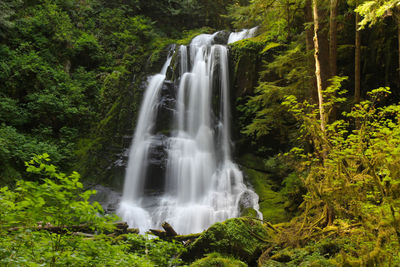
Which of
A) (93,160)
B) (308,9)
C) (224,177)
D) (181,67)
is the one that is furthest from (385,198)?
(181,67)

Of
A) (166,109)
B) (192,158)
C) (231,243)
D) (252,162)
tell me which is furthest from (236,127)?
(231,243)

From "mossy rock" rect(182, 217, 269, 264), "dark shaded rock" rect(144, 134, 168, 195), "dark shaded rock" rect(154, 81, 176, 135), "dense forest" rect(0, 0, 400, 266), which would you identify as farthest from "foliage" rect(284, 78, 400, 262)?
"dark shaded rock" rect(154, 81, 176, 135)

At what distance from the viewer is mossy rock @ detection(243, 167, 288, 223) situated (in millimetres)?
8430

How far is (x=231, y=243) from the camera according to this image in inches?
219

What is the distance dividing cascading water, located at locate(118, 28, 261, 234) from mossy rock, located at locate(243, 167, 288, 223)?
34cm

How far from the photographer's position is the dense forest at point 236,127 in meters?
3.09

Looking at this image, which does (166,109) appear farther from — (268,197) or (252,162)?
(268,197)

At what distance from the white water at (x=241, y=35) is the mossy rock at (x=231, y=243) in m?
13.2

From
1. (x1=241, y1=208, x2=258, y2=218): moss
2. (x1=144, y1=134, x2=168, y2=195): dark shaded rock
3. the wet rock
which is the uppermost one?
(x1=144, y1=134, x2=168, y2=195): dark shaded rock

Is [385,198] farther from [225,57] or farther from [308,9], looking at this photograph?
[225,57]

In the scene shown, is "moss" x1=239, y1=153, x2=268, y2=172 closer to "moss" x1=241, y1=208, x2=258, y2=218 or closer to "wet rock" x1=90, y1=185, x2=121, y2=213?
"moss" x1=241, y1=208, x2=258, y2=218

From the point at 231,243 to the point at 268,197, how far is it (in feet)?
15.1

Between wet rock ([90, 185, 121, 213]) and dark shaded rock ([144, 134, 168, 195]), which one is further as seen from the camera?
dark shaded rock ([144, 134, 168, 195])

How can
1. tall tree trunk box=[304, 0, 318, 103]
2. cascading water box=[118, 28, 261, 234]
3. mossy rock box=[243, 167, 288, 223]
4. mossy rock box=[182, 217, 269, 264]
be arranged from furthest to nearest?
cascading water box=[118, 28, 261, 234], mossy rock box=[243, 167, 288, 223], tall tree trunk box=[304, 0, 318, 103], mossy rock box=[182, 217, 269, 264]
